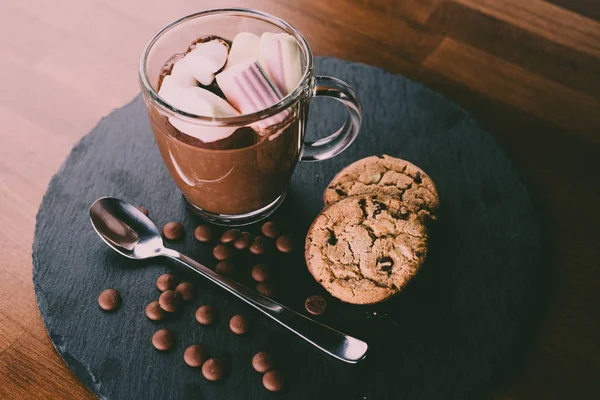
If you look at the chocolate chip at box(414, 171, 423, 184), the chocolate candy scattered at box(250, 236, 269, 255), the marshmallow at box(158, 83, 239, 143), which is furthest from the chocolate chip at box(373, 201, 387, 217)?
the marshmallow at box(158, 83, 239, 143)

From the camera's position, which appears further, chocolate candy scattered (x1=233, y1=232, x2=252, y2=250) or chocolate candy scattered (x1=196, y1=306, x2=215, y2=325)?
chocolate candy scattered (x1=233, y1=232, x2=252, y2=250)

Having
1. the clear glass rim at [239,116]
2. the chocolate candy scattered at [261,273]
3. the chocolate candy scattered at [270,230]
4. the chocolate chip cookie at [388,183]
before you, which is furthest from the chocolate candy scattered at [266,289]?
the clear glass rim at [239,116]

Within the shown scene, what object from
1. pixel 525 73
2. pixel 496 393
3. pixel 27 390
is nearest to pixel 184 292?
pixel 27 390

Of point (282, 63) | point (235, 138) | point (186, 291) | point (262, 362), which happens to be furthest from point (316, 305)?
point (282, 63)

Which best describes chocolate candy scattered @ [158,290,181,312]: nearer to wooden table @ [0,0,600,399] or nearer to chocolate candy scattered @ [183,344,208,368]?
chocolate candy scattered @ [183,344,208,368]

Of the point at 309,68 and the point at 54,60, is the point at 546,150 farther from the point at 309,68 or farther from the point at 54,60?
the point at 54,60

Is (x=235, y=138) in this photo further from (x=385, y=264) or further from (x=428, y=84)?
(x=428, y=84)
